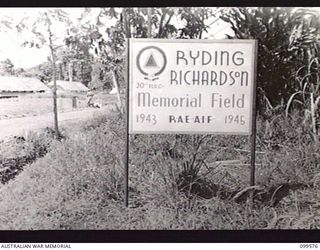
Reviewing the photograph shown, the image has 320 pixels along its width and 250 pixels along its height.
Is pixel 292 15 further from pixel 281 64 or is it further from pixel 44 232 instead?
pixel 44 232

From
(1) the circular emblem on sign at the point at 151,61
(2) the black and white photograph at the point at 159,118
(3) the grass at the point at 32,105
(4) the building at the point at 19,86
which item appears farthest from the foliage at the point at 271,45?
(4) the building at the point at 19,86

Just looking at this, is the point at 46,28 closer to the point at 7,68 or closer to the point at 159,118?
the point at 7,68

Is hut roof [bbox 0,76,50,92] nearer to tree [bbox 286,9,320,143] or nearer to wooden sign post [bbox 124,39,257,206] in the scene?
wooden sign post [bbox 124,39,257,206]

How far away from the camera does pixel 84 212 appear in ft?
4.27

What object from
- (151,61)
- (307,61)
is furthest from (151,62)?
(307,61)

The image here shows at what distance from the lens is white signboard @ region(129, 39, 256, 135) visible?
1248 mm

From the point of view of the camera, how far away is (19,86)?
1.25 metres

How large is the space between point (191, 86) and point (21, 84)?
0.40m

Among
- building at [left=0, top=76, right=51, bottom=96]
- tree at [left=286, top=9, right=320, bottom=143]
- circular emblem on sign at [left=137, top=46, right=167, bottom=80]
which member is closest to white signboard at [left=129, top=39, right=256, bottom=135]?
circular emblem on sign at [left=137, top=46, right=167, bottom=80]

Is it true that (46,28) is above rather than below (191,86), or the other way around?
above

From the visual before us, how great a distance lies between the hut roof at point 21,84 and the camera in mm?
1252

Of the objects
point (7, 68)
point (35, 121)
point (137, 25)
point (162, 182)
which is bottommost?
point (162, 182)

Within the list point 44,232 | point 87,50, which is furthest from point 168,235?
point 87,50

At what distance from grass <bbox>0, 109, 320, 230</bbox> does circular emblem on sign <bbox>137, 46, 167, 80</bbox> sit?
5.3 inches
